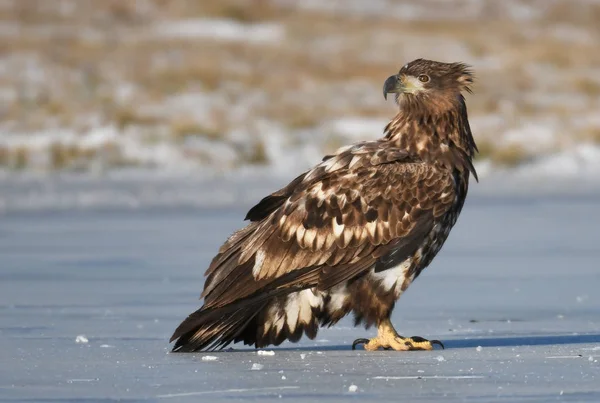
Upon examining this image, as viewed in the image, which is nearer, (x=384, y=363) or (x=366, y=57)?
(x=384, y=363)

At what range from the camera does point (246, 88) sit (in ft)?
127

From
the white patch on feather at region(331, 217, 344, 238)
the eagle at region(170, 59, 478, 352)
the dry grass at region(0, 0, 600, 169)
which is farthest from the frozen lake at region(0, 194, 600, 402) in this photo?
the dry grass at region(0, 0, 600, 169)

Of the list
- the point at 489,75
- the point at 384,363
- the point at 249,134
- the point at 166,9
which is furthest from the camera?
the point at 166,9

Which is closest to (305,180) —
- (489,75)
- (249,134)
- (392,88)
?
(392,88)

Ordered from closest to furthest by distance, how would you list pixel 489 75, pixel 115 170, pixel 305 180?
pixel 305 180
pixel 115 170
pixel 489 75

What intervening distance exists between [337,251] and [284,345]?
2.84 feet

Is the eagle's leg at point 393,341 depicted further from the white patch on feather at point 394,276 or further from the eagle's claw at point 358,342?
the white patch on feather at point 394,276

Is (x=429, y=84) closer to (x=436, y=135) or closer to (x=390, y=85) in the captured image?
(x=390, y=85)

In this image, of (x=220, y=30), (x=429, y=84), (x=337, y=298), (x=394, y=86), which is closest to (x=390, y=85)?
(x=394, y=86)

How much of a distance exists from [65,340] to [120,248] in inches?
221

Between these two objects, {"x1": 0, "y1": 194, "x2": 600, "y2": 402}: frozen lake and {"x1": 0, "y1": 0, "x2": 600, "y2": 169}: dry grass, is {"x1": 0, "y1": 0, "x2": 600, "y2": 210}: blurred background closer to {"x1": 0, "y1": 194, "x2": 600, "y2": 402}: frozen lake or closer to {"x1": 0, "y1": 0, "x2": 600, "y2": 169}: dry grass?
{"x1": 0, "y1": 0, "x2": 600, "y2": 169}: dry grass

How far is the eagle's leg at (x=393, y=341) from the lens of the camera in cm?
795

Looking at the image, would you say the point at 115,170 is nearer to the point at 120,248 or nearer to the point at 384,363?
the point at 120,248

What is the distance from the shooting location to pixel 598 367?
276 inches
